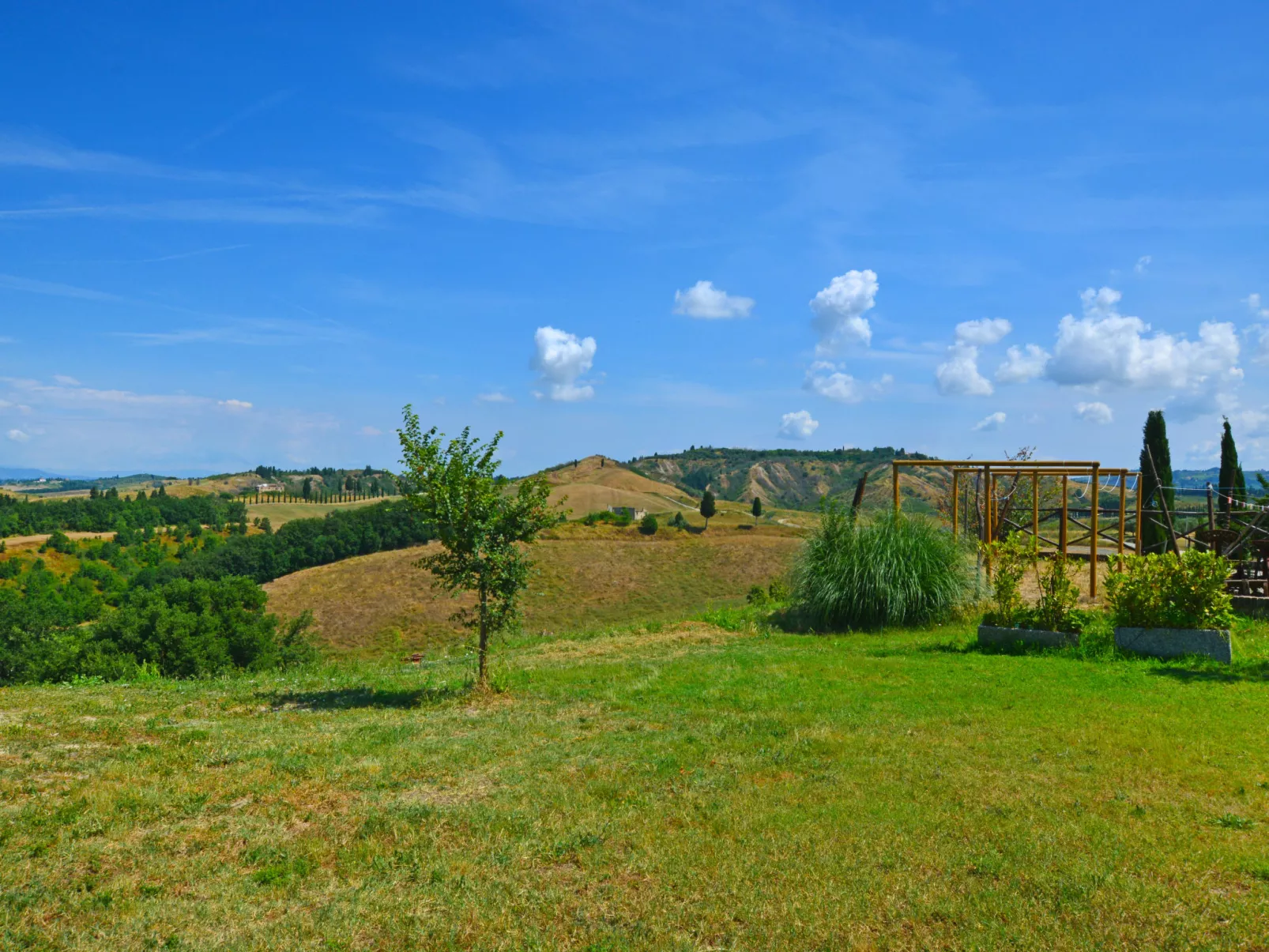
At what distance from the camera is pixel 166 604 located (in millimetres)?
27062

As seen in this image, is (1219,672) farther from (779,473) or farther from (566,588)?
(779,473)

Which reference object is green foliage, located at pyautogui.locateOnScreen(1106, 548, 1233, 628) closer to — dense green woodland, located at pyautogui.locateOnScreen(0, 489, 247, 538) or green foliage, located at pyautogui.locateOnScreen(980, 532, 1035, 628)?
green foliage, located at pyautogui.locateOnScreen(980, 532, 1035, 628)

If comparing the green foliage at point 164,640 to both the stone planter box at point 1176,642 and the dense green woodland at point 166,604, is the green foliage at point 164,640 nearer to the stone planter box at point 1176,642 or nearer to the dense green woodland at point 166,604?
the dense green woodland at point 166,604

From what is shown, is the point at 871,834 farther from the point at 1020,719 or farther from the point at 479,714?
the point at 479,714

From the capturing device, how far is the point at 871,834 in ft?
18.2

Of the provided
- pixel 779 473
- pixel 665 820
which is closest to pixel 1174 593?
pixel 665 820

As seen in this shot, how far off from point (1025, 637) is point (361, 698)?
390 inches

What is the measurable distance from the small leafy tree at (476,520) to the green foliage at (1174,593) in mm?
8432

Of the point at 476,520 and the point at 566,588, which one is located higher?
the point at 476,520

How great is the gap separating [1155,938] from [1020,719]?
4.51 meters

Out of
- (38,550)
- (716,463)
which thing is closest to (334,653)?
(38,550)

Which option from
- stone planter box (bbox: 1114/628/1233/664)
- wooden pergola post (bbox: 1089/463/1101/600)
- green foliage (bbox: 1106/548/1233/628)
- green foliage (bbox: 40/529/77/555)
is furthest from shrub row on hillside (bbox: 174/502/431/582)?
stone planter box (bbox: 1114/628/1233/664)

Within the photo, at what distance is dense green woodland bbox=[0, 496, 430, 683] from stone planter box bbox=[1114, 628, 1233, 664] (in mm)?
10074

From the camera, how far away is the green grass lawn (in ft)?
14.7
